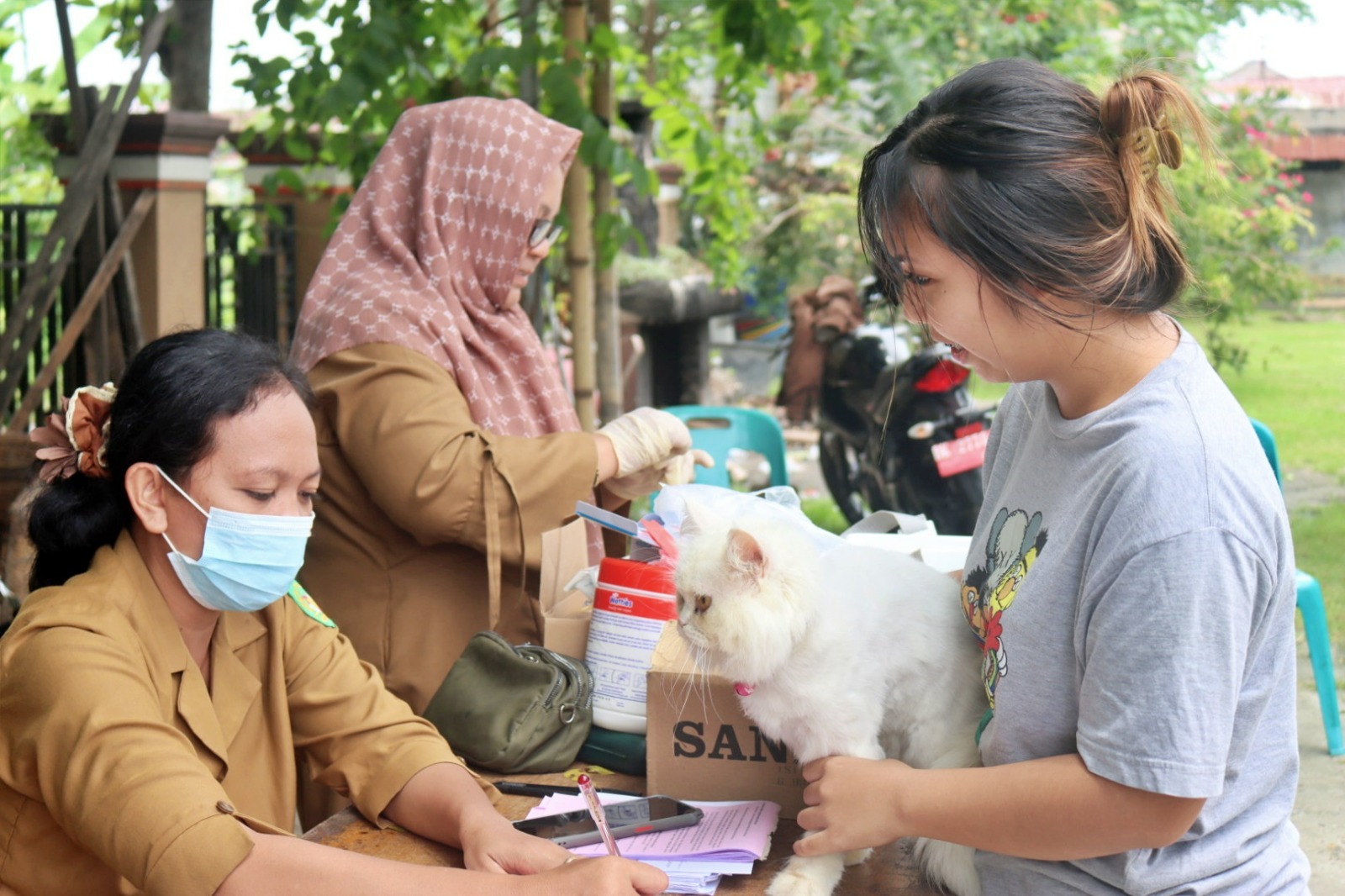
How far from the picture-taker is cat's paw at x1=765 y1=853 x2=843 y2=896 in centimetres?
155

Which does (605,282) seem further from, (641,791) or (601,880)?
(601,880)

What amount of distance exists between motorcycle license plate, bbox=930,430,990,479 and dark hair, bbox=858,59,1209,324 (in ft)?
15.3

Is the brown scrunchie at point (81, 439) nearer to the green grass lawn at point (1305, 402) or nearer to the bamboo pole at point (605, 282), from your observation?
the bamboo pole at point (605, 282)

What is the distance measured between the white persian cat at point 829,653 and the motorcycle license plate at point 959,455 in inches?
170

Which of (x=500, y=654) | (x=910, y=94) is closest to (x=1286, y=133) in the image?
(x=910, y=94)

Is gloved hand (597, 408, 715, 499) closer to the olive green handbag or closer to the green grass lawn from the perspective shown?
the olive green handbag

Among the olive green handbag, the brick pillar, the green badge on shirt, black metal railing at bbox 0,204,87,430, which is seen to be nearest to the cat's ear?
the olive green handbag

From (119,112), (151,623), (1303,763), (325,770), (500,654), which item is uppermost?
(119,112)

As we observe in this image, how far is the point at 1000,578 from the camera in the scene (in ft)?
4.89

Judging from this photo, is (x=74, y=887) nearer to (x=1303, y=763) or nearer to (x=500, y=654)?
(x=500, y=654)

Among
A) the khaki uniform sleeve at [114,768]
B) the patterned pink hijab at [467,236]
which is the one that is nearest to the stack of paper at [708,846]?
the khaki uniform sleeve at [114,768]

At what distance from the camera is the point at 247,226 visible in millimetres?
6496

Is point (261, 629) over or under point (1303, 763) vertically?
over

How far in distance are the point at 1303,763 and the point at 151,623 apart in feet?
14.0
